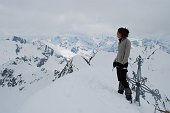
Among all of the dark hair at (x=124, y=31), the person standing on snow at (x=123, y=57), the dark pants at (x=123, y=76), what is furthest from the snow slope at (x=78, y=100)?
the dark hair at (x=124, y=31)

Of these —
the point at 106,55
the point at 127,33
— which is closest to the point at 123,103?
the point at 127,33

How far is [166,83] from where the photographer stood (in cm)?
19962

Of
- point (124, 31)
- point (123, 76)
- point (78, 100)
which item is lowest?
point (78, 100)

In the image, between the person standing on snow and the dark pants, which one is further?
the dark pants

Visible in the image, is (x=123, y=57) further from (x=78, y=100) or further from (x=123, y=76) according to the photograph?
(x=78, y=100)

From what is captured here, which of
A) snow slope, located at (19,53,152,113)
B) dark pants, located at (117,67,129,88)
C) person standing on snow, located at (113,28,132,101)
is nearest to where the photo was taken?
snow slope, located at (19,53,152,113)

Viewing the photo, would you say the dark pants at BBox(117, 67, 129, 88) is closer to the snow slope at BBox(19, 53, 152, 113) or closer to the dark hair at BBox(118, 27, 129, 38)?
the snow slope at BBox(19, 53, 152, 113)

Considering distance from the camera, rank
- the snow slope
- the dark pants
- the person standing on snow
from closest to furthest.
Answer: the snow slope → the person standing on snow → the dark pants

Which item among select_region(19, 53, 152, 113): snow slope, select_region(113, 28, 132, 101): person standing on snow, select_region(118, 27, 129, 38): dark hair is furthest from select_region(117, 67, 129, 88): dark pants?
select_region(118, 27, 129, 38): dark hair

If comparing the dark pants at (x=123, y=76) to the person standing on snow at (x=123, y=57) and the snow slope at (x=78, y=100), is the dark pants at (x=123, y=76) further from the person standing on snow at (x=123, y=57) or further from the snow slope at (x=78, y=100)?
the snow slope at (x=78, y=100)

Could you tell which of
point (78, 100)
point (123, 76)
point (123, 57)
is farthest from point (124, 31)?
point (78, 100)

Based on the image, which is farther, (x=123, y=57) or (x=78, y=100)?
(x=123, y=57)

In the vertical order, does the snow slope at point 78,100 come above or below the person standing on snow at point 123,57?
below

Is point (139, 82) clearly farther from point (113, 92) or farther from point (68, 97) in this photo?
point (68, 97)
